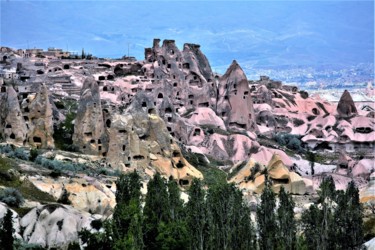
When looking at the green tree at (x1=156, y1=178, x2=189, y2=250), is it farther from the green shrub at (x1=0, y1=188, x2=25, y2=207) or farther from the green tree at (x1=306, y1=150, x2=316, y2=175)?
the green tree at (x1=306, y1=150, x2=316, y2=175)

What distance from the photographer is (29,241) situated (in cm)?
3531

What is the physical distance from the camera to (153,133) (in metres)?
59.3

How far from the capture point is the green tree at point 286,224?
Answer: 3581 cm

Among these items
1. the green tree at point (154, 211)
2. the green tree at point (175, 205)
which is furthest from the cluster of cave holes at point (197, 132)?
the green tree at point (175, 205)

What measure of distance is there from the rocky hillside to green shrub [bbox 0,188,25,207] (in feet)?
1.76

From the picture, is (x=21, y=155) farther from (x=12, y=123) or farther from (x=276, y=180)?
(x=276, y=180)

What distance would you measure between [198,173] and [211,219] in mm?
24415

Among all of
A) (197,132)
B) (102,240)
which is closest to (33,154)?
(102,240)

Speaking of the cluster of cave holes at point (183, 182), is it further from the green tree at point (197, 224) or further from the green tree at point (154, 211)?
the green tree at point (197, 224)

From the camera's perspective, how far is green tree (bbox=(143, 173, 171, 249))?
35.3 m

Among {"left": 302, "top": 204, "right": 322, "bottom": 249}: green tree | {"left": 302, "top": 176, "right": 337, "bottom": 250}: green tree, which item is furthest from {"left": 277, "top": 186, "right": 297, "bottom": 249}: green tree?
{"left": 302, "top": 176, "right": 337, "bottom": 250}: green tree

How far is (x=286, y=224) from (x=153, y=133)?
77.4 ft

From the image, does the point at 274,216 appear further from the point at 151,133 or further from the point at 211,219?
the point at 151,133

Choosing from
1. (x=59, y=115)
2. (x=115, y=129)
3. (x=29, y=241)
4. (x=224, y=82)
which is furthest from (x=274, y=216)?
(x=224, y=82)
